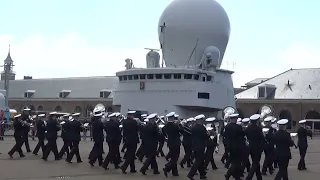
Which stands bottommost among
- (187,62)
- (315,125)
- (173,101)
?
(315,125)

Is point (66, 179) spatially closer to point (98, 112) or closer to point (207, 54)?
point (98, 112)

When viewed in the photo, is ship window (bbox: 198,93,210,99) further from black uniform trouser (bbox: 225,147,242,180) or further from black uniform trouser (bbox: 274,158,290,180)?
black uniform trouser (bbox: 274,158,290,180)

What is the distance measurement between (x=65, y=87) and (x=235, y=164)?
69.3 meters

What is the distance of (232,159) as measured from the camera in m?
11.8

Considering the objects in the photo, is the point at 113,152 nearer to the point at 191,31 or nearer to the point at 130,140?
the point at 130,140

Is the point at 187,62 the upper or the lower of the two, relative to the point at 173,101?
upper

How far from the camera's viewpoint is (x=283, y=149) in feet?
37.6

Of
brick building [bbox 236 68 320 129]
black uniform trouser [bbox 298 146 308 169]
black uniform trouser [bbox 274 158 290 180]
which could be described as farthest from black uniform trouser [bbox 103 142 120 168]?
brick building [bbox 236 68 320 129]

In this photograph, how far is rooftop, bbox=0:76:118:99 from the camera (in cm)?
7450

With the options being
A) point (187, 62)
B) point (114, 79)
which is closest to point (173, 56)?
point (187, 62)

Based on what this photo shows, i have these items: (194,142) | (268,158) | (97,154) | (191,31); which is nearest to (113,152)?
(97,154)

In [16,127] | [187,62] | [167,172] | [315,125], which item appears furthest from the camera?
[315,125]

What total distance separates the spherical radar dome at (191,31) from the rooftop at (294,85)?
21556 millimetres

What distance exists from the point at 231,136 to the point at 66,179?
4.32m
